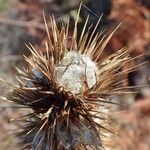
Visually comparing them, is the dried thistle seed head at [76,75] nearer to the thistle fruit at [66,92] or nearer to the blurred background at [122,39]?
the thistle fruit at [66,92]

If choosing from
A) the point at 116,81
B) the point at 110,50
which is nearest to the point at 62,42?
the point at 116,81

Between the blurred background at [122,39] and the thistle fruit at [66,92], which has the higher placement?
the blurred background at [122,39]

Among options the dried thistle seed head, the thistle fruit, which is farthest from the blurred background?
the dried thistle seed head

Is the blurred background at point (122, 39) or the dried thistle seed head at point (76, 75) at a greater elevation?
the blurred background at point (122, 39)

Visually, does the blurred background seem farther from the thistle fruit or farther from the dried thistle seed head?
the dried thistle seed head

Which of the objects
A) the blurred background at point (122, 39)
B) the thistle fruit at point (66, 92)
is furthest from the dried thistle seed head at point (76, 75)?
the blurred background at point (122, 39)

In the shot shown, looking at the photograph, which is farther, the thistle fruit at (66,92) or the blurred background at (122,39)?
the blurred background at (122,39)

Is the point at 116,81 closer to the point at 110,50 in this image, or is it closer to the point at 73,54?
the point at 73,54

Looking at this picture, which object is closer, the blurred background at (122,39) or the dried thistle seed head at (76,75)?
the dried thistle seed head at (76,75)

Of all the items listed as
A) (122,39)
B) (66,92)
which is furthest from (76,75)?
(122,39)
